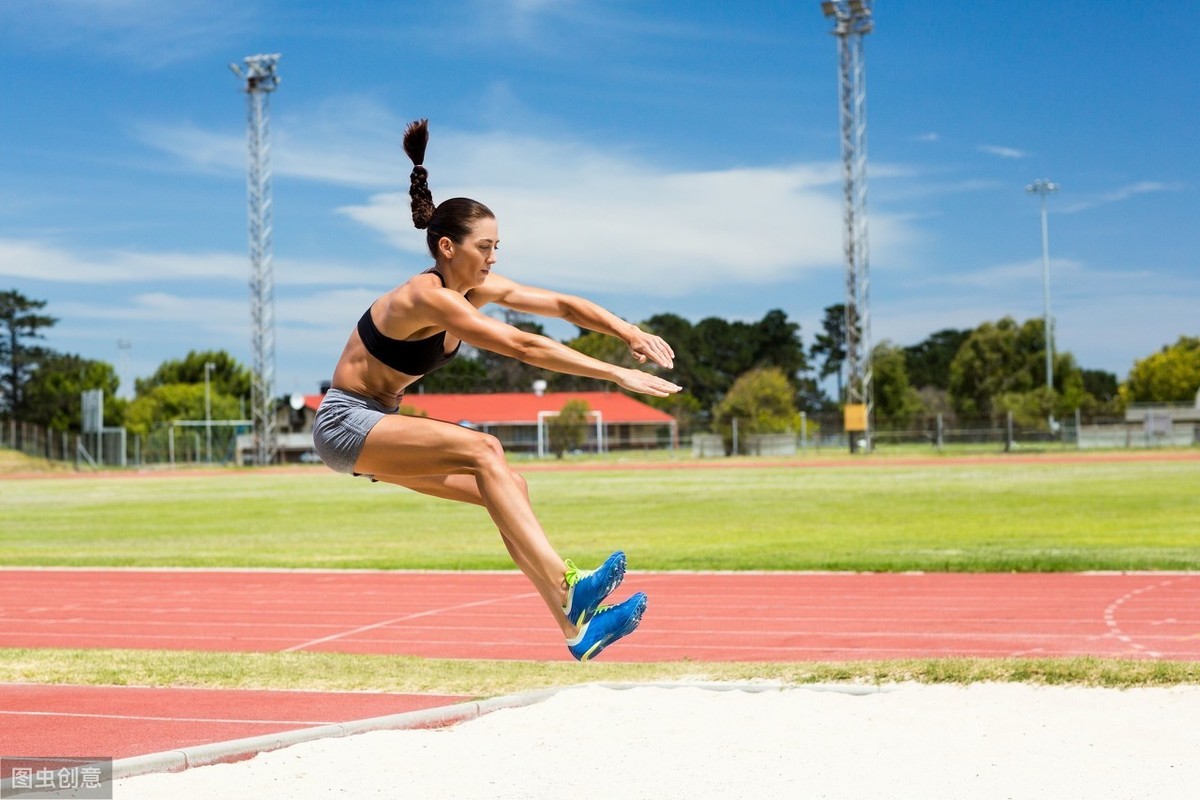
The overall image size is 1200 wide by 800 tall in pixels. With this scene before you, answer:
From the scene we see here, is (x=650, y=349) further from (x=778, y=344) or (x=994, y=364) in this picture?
(x=778, y=344)

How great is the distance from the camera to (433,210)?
5621 millimetres

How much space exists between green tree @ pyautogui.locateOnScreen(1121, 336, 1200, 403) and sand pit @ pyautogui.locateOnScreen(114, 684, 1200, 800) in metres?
86.9

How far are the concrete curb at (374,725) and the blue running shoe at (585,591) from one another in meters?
1.63

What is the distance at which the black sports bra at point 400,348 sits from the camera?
213 inches

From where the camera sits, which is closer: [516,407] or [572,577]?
[572,577]

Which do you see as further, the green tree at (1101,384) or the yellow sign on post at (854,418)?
the green tree at (1101,384)

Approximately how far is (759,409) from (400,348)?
183 feet

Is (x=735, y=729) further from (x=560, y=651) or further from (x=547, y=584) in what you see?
(x=560, y=651)


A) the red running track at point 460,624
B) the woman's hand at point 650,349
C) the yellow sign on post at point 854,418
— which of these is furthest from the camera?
the yellow sign on post at point 854,418

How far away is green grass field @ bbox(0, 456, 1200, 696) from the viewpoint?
8.29 metres

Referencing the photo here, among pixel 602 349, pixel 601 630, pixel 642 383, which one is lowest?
pixel 601 630

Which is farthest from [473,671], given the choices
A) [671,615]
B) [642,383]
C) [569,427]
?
[569,427]

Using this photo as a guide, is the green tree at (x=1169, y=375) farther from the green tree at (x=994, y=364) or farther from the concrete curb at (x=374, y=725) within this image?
the concrete curb at (x=374, y=725)

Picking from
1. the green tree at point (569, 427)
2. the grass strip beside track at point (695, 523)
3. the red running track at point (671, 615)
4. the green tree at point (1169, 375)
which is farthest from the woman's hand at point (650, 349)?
the green tree at point (1169, 375)
